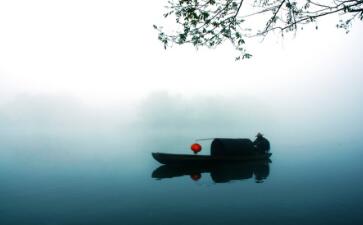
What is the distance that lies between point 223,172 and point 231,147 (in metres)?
2.27

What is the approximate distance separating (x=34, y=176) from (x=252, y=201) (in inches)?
772

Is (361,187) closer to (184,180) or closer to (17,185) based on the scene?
(184,180)

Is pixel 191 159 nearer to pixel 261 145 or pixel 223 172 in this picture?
pixel 223 172

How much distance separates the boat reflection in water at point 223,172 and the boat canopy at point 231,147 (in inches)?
37.6

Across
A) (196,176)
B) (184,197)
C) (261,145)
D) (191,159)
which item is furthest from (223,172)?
(184,197)

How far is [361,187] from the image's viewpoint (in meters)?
21.2

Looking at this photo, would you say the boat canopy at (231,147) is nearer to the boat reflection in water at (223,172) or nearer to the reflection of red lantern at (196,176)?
the boat reflection in water at (223,172)

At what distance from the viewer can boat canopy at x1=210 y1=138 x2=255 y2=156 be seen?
25.3 m

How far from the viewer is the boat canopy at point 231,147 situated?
2533cm

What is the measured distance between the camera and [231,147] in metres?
25.5

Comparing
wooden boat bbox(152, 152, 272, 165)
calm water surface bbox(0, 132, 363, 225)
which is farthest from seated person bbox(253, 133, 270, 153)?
wooden boat bbox(152, 152, 272, 165)

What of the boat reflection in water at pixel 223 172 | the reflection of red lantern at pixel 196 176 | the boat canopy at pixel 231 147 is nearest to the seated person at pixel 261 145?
the boat reflection in water at pixel 223 172

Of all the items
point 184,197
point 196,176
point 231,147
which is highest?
point 231,147

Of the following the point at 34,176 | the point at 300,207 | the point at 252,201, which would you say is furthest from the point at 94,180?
the point at 300,207
